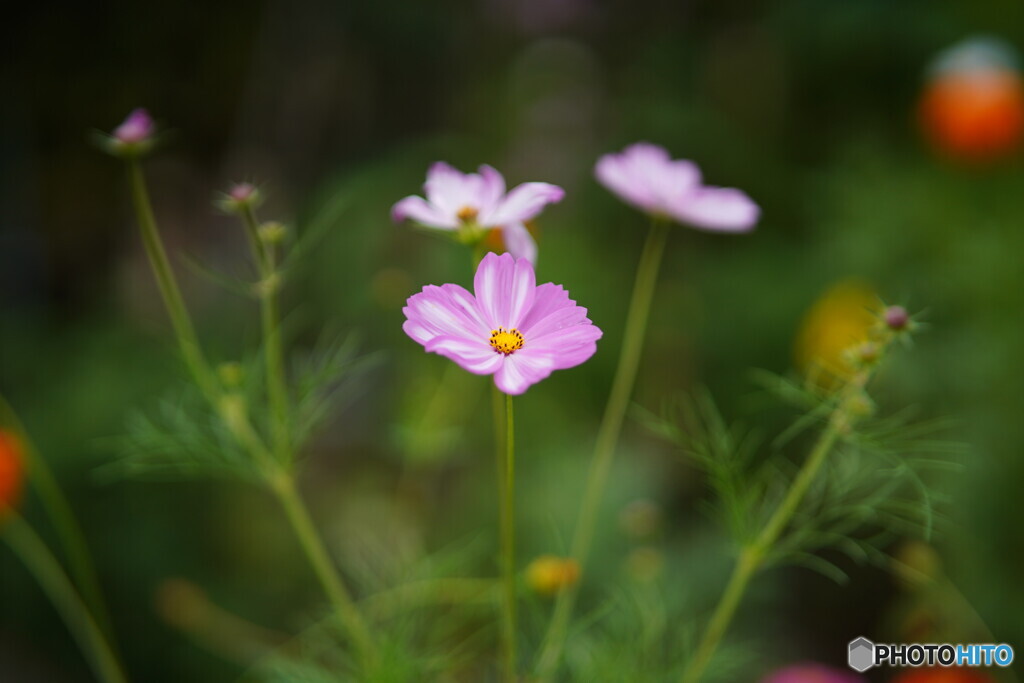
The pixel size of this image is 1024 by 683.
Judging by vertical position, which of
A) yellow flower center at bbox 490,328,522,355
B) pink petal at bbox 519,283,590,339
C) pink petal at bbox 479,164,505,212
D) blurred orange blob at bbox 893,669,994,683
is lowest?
blurred orange blob at bbox 893,669,994,683

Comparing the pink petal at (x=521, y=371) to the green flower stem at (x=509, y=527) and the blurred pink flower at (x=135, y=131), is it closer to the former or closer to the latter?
the green flower stem at (x=509, y=527)

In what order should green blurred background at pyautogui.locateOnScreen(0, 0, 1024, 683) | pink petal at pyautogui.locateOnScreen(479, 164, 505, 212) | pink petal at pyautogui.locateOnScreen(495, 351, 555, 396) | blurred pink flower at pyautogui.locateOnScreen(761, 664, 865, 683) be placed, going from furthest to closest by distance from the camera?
green blurred background at pyautogui.locateOnScreen(0, 0, 1024, 683), blurred pink flower at pyautogui.locateOnScreen(761, 664, 865, 683), pink petal at pyautogui.locateOnScreen(479, 164, 505, 212), pink petal at pyautogui.locateOnScreen(495, 351, 555, 396)

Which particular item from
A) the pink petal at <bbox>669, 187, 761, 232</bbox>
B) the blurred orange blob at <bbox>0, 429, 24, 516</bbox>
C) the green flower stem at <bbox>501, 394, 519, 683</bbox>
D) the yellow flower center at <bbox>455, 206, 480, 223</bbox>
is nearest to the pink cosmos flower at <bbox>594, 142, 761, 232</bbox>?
the pink petal at <bbox>669, 187, 761, 232</bbox>

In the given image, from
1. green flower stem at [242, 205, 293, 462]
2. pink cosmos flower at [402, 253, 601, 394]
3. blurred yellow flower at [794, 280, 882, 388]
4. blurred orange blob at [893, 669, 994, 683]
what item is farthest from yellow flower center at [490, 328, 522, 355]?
blurred yellow flower at [794, 280, 882, 388]

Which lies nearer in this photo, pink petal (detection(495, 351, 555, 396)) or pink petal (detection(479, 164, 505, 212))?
pink petal (detection(495, 351, 555, 396))

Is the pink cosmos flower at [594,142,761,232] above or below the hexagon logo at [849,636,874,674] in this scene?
above

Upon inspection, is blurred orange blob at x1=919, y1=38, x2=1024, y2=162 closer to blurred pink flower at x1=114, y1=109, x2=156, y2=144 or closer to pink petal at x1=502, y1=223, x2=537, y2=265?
pink petal at x1=502, y1=223, x2=537, y2=265

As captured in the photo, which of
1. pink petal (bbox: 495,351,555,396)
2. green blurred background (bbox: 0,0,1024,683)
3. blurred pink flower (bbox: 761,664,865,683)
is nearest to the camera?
pink petal (bbox: 495,351,555,396)

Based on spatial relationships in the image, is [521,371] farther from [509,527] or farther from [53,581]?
[53,581]
